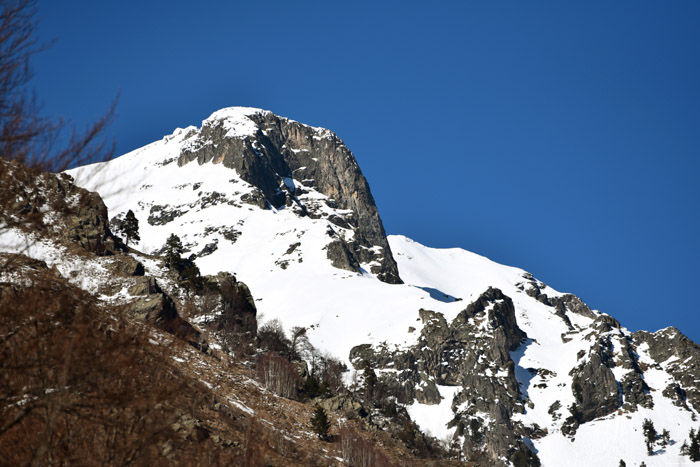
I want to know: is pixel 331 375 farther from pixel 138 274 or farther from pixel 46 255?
pixel 46 255

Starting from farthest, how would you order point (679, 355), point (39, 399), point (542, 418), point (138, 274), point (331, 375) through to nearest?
point (679, 355) < point (542, 418) < point (331, 375) < point (138, 274) < point (39, 399)

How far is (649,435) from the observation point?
153 m

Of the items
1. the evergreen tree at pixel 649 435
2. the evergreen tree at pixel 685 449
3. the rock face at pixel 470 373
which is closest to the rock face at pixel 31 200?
the rock face at pixel 470 373

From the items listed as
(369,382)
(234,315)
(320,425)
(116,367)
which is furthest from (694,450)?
(116,367)

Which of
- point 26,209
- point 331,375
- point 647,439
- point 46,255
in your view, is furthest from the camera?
point 647,439

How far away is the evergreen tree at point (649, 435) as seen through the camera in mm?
150625

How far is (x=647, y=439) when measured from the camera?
15338 cm

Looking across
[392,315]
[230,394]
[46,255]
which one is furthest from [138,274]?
[392,315]

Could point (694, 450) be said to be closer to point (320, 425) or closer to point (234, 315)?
point (234, 315)

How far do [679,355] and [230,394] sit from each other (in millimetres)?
178816

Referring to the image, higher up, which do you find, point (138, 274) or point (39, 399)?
point (138, 274)

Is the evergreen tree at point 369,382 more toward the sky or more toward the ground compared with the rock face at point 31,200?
more toward the sky

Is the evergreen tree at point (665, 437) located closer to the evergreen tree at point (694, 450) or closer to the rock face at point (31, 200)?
the evergreen tree at point (694, 450)

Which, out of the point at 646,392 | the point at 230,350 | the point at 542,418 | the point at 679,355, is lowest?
the point at 230,350
